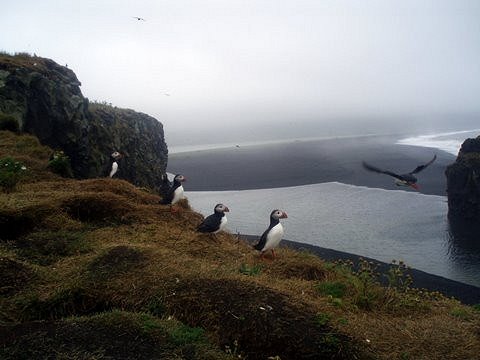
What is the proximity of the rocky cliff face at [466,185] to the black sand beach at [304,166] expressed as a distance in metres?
6.18

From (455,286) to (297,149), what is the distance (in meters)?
74.9

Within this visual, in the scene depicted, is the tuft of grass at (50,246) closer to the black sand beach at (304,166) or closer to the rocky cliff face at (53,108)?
the rocky cliff face at (53,108)

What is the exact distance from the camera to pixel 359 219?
42938 mm

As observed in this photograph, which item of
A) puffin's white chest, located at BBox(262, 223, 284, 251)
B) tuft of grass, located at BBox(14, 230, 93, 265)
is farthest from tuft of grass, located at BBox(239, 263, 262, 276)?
tuft of grass, located at BBox(14, 230, 93, 265)

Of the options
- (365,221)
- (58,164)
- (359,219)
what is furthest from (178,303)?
(359,219)

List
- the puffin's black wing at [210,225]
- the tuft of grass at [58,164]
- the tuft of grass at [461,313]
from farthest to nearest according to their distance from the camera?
the tuft of grass at [58,164], the puffin's black wing at [210,225], the tuft of grass at [461,313]

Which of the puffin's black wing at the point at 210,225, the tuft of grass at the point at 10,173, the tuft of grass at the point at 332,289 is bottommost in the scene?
the tuft of grass at the point at 332,289

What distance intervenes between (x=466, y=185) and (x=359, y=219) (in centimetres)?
1698

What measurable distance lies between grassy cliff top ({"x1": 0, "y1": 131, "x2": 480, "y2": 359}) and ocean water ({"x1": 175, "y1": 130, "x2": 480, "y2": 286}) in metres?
22.6

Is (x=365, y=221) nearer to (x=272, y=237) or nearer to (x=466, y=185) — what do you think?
(x=466, y=185)

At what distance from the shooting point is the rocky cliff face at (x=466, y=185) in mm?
47625

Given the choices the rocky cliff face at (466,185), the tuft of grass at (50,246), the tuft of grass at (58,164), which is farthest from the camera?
the rocky cliff face at (466,185)

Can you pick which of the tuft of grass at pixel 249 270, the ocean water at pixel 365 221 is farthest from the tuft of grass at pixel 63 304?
the ocean water at pixel 365 221

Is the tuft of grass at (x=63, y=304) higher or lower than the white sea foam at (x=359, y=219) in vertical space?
higher
